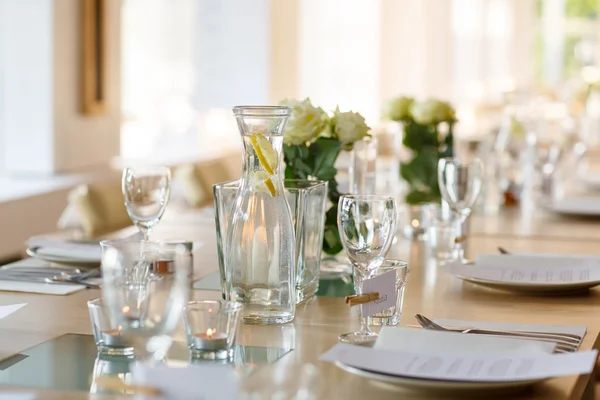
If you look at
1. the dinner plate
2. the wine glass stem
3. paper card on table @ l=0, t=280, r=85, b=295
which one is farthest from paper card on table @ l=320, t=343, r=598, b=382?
the wine glass stem

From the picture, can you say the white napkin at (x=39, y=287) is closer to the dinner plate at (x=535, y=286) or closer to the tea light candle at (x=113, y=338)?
the tea light candle at (x=113, y=338)

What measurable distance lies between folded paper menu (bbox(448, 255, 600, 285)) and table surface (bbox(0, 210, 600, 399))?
0.09 ft

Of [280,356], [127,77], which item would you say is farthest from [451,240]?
[127,77]

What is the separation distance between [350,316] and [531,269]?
1.53 ft

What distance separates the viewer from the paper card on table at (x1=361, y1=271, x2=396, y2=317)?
1.38 metres

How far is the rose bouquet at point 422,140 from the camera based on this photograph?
9.49ft

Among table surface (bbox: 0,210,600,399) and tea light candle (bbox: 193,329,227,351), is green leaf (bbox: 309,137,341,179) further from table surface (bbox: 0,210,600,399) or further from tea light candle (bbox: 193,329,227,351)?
tea light candle (bbox: 193,329,227,351)

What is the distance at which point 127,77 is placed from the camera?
5.34 meters

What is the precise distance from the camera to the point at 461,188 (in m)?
2.08

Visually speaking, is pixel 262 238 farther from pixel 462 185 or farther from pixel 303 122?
pixel 462 185

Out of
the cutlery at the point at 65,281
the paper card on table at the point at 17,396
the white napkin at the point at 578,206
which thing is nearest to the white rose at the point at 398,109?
the white napkin at the point at 578,206

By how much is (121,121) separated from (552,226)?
2695 millimetres

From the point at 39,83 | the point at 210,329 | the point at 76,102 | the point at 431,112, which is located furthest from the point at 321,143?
the point at 76,102

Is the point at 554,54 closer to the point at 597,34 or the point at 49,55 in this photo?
the point at 597,34
